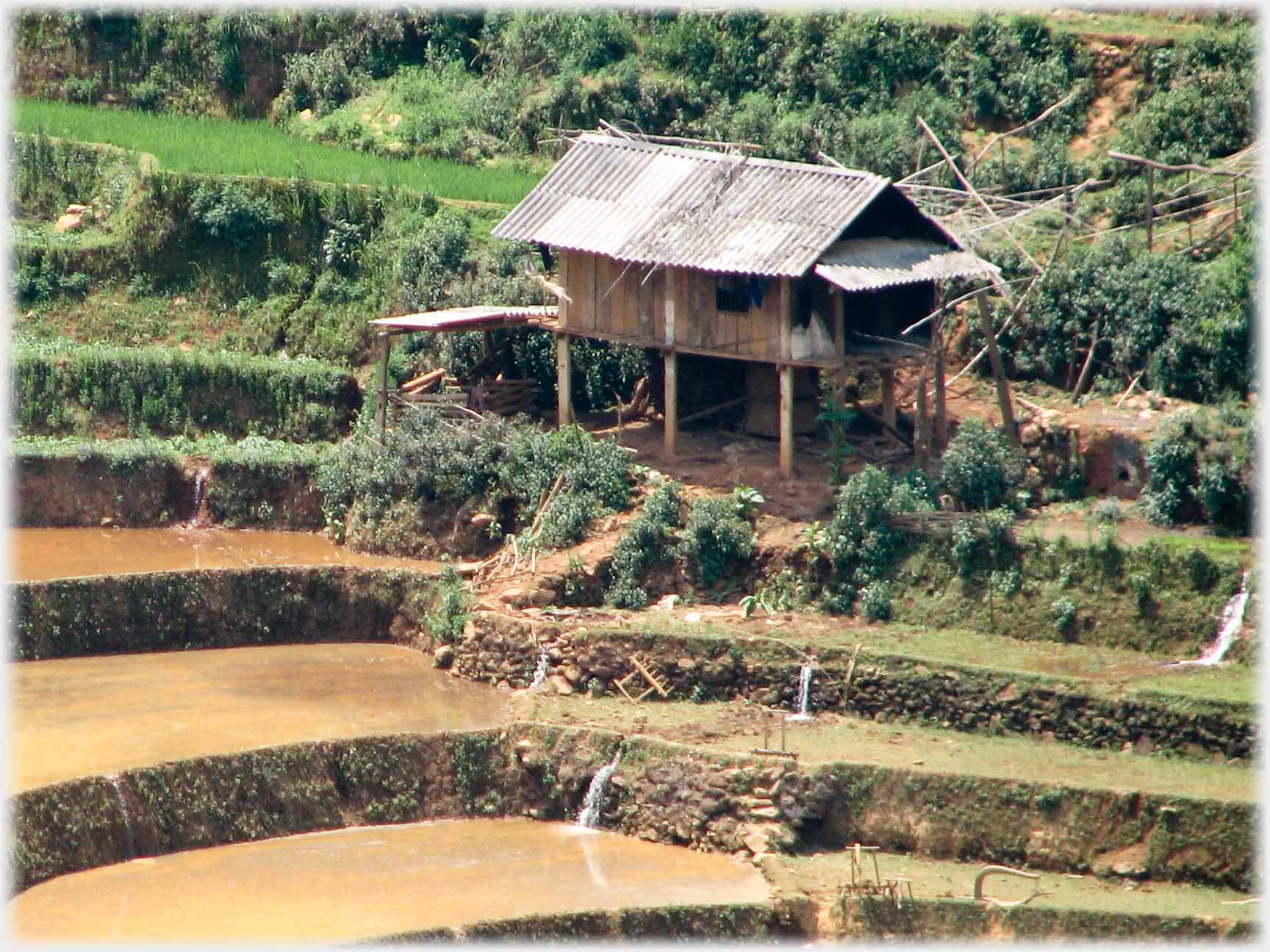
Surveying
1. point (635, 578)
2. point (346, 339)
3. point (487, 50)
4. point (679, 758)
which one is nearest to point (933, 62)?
point (487, 50)

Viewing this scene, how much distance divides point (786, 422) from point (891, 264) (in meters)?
2.43

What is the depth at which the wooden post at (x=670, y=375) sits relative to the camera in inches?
1216

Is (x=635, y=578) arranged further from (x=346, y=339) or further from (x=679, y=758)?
(x=346, y=339)

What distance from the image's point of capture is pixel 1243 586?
2652 cm

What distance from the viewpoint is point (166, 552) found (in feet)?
103

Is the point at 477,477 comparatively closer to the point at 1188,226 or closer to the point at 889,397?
the point at 889,397

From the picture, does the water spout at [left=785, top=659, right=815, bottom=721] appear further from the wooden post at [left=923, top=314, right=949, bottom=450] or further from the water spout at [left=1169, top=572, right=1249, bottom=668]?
the wooden post at [left=923, top=314, right=949, bottom=450]

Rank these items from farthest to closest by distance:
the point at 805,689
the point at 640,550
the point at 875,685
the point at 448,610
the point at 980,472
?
1. the point at 640,550
2. the point at 448,610
3. the point at 980,472
4. the point at 805,689
5. the point at 875,685

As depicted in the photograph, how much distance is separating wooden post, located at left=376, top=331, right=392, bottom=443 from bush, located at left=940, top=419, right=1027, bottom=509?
806 cm

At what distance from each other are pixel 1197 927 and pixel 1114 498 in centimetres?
753

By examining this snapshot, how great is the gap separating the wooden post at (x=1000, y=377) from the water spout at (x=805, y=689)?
5.00 m

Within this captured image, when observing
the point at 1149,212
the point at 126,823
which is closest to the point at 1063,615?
the point at 1149,212

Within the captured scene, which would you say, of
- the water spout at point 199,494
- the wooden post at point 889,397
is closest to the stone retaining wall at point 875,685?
the wooden post at point 889,397

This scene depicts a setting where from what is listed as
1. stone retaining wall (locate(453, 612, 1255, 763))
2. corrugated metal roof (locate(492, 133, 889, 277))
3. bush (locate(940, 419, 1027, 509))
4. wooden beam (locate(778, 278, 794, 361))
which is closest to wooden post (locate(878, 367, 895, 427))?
wooden beam (locate(778, 278, 794, 361))
